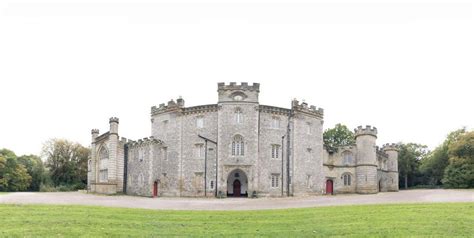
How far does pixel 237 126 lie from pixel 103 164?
64.4 ft

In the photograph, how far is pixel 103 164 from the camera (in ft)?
187

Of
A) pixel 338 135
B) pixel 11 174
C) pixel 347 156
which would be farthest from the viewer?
pixel 338 135

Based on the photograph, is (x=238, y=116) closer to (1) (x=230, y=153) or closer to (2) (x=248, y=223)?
(1) (x=230, y=153)

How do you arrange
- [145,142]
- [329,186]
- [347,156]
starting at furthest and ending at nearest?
[347,156]
[329,186]
[145,142]

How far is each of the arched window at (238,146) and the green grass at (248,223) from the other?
A: 21.7 metres

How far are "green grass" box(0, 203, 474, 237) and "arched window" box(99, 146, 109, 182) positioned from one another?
3222 centimetres

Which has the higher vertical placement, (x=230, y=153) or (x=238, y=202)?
(x=230, y=153)

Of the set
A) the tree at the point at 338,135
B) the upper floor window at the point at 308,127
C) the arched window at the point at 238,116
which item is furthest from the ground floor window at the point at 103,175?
the tree at the point at 338,135

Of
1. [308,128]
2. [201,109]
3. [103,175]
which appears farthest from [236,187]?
[103,175]

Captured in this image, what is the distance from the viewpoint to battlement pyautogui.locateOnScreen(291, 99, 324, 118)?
4972 centimetres

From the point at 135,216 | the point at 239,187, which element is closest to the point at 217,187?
the point at 239,187

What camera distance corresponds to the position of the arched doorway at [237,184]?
4774 cm

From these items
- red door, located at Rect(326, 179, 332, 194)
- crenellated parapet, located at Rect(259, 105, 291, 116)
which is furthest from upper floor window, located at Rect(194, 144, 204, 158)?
red door, located at Rect(326, 179, 332, 194)

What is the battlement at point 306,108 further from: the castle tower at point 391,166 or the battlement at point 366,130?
the castle tower at point 391,166
